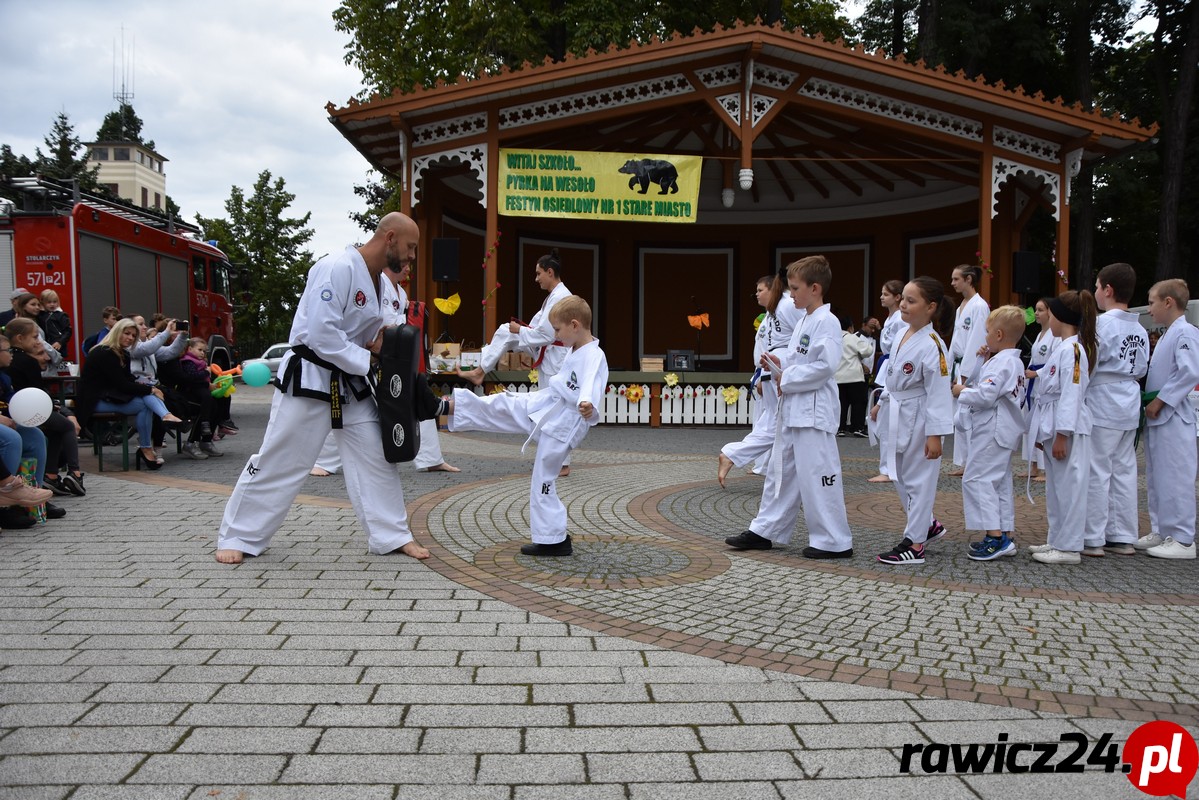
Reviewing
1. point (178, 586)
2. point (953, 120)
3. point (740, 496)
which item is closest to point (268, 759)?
point (178, 586)

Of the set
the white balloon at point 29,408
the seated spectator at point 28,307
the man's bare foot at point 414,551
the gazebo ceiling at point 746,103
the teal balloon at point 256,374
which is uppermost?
the gazebo ceiling at point 746,103

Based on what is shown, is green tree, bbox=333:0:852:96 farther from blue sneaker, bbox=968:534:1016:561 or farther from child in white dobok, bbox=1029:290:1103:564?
blue sneaker, bbox=968:534:1016:561

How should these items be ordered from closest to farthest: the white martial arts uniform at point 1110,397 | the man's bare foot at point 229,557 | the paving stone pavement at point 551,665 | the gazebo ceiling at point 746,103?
the paving stone pavement at point 551,665 → the man's bare foot at point 229,557 → the white martial arts uniform at point 1110,397 → the gazebo ceiling at point 746,103

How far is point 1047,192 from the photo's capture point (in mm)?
15805

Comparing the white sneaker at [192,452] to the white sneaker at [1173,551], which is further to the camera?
the white sneaker at [192,452]

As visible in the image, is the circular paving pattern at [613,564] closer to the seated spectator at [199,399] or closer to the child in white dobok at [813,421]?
the child in white dobok at [813,421]

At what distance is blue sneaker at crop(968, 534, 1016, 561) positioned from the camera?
222 inches

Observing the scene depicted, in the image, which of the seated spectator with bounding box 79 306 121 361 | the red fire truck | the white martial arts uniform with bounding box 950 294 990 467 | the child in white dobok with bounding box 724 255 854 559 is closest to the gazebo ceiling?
the red fire truck

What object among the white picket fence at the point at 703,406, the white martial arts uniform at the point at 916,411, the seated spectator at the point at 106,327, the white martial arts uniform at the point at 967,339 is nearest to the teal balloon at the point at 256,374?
the white martial arts uniform at the point at 916,411

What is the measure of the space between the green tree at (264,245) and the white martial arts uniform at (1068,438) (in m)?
39.0

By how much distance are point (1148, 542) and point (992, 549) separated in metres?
1.44

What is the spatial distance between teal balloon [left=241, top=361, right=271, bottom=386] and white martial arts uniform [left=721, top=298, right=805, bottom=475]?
395cm

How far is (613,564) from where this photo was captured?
5.20 metres

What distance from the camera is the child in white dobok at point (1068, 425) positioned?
218 inches
